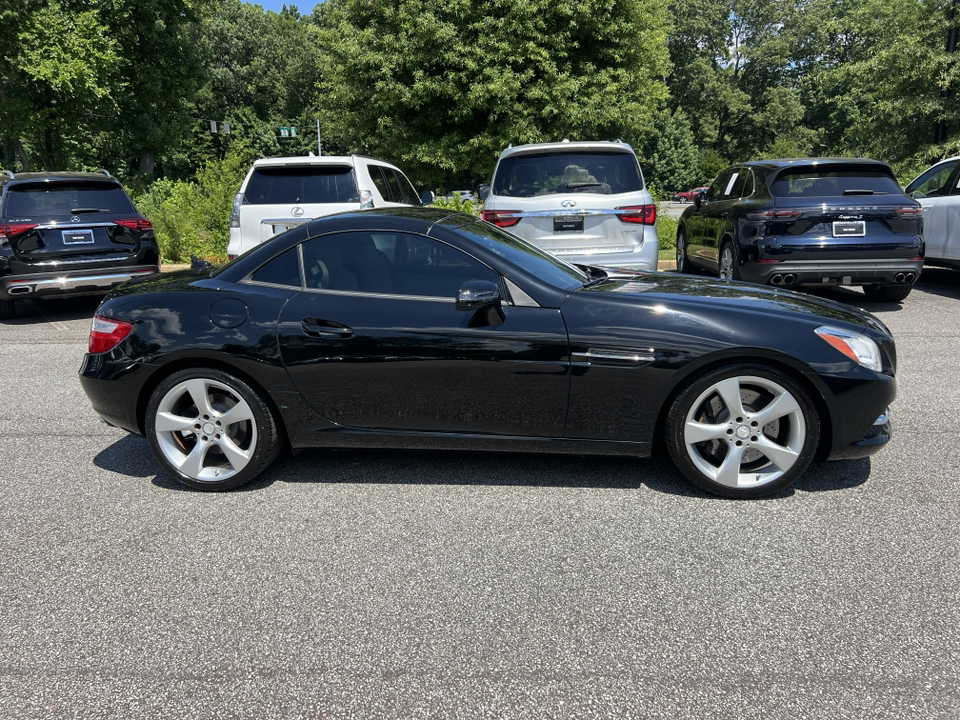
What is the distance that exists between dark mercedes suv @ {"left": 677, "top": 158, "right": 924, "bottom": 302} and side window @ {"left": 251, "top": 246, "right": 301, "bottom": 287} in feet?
19.4

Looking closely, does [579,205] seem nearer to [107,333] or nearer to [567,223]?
[567,223]

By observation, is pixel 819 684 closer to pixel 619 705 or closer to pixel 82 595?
pixel 619 705

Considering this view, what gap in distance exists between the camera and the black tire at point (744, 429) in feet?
12.5

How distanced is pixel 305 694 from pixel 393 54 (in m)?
19.3

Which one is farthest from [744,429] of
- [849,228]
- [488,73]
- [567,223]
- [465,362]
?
[488,73]

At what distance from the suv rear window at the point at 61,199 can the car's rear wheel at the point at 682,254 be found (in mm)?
7940

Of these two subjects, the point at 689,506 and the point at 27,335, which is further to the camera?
the point at 27,335

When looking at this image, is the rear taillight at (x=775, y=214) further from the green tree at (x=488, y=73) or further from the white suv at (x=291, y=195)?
the green tree at (x=488, y=73)

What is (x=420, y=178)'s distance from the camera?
22.8 metres

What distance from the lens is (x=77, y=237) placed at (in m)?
9.08

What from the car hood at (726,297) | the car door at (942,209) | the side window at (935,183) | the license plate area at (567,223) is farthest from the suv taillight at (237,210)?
the side window at (935,183)

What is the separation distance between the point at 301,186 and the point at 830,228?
5918mm

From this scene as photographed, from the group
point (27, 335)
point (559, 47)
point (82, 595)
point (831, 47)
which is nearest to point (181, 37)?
point (559, 47)

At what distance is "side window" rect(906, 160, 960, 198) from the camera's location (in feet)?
33.6
